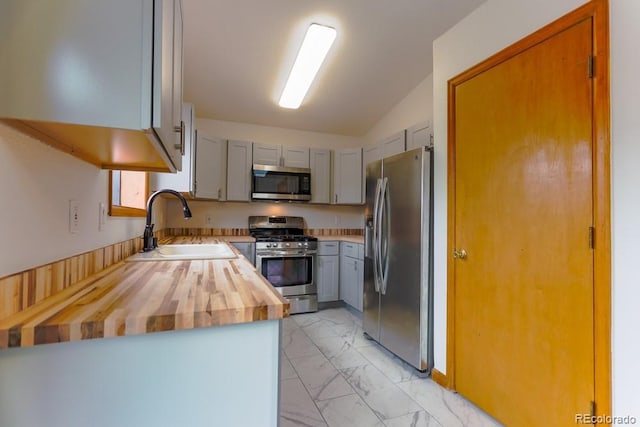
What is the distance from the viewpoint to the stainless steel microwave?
3705 mm

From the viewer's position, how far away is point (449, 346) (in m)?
2.05

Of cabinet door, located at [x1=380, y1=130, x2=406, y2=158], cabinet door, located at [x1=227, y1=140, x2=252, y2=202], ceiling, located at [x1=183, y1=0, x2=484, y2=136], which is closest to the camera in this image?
ceiling, located at [x1=183, y1=0, x2=484, y2=136]

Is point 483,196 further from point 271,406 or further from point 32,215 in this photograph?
point 32,215

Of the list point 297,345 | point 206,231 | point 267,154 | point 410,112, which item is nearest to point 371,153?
point 410,112

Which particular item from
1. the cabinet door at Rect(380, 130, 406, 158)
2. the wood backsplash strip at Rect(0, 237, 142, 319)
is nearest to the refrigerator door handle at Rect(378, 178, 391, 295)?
the cabinet door at Rect(380, 130, 406, 158)

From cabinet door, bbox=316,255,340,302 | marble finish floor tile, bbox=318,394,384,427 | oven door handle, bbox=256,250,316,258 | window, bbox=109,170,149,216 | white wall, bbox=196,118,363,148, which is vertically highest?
white wall, bbox=196,118,363,148

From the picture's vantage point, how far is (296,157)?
396 centimetres

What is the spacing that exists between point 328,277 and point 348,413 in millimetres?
2066

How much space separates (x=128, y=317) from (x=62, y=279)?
43 centimetres

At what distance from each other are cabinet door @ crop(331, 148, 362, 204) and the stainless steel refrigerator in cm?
119

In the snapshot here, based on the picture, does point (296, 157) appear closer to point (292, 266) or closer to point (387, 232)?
point (292, 266)

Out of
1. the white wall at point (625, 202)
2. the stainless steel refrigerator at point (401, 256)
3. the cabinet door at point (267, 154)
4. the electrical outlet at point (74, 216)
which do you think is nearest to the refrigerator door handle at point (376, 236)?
the stainless steel refrigerator at point (401, 256)

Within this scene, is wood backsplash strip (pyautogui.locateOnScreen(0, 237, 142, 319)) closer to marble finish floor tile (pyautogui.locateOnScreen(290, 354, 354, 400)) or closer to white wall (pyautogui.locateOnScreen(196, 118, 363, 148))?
marble finish floor tile (pyautogui.locateOnScreen(290, 354, 354, 400))

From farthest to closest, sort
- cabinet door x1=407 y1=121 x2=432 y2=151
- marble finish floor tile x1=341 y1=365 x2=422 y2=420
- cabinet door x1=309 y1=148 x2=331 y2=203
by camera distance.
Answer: cabinet door x1=309 y1=148 x2=331 y2=203, cabinet door x1=407 y1=121 x2=432 y2=151, marble finish floor tile x1=341 y1=365 x2=422 y2=420
